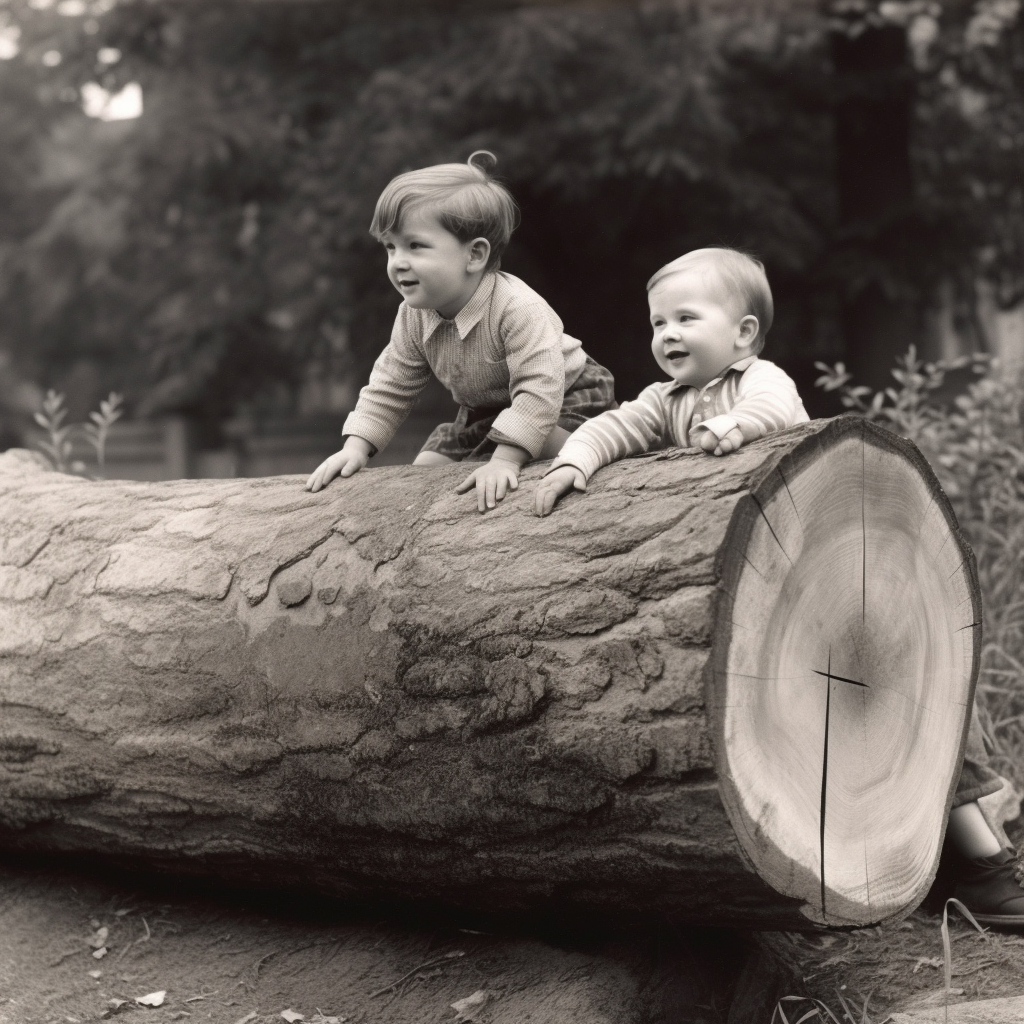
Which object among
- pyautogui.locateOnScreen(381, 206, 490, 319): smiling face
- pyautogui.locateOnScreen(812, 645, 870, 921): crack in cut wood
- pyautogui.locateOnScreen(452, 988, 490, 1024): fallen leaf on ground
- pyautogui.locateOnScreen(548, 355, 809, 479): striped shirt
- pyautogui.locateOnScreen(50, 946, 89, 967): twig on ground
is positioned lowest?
pyautogui.locateOnScreen(50, 946, 89, 967): twig on ground

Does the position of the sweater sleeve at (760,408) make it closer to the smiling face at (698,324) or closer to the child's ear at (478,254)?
the smiling face at (698,324)

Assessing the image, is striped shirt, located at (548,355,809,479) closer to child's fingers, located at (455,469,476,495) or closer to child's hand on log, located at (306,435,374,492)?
child's fingers, located at (455,469,476,495)

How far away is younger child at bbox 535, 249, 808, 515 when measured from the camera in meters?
2.82

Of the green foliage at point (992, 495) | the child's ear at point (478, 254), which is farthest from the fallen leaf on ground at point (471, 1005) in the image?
the green foliage at point (992, 495)

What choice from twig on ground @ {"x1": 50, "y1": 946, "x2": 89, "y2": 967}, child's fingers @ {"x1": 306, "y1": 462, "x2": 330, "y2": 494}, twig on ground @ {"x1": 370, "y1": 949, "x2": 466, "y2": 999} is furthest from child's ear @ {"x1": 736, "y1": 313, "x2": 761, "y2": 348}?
twig on ground @ {"x1": 50, "y1": 946, "x2": 89, "y2": 967}

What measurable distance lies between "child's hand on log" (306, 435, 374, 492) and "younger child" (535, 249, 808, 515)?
647 mm

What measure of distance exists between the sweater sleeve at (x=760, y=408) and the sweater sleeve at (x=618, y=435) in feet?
0.51

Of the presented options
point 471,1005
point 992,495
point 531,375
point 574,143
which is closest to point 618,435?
point 531,375

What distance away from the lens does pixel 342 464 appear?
10.3ft

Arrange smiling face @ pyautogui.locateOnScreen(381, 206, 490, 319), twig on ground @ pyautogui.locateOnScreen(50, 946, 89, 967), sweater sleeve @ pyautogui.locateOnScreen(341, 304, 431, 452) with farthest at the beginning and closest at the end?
sweater sleeve @ pyautogui.locateOnScreen(341, 304, 431, 452), twig on ground @ pyautogui.locateOnScreen(50, 946, 89, 967), smiling face @ pyautogui.locateOnScreen(381, 206, 490, 319)

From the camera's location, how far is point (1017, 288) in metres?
9.52

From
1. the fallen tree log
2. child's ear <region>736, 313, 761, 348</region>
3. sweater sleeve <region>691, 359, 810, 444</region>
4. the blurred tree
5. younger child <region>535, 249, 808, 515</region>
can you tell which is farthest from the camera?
the blurred tree

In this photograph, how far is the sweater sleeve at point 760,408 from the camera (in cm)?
256

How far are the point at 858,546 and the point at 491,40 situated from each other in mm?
7163
